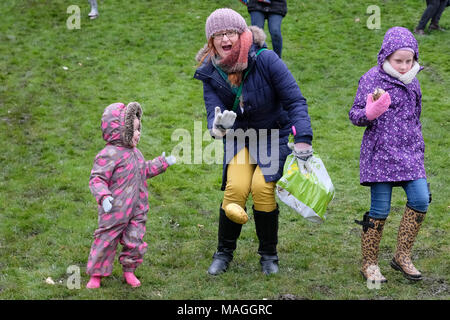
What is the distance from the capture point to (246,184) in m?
4.56

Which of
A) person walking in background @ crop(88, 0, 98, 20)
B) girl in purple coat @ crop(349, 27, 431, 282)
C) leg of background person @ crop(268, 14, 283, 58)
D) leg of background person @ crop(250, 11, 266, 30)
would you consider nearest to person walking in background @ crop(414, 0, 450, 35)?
leg of background person @ crop(268, 14, 283, 58)

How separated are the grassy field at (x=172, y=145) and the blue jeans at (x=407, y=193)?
58 cm

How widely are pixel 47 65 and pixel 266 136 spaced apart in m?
7.49

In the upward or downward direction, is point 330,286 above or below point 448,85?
below

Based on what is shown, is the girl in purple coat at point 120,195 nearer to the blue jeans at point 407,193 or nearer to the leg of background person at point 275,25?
the blue jeans at point 407,193

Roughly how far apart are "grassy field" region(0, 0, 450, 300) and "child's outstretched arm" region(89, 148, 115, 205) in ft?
2.53

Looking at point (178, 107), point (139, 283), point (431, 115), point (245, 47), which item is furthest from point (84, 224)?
point (431, 115)

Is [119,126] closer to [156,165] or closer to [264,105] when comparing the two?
[156,165]

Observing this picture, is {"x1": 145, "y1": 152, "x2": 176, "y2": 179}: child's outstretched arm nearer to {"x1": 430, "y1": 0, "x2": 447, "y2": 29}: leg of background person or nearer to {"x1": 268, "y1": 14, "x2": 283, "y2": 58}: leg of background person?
{"x1": 268, "y1": 14, "x2": 283, "y2": 58}: leg of background person

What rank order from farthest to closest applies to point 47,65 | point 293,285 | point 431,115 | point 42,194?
point 47,65 → point 431,115 → point 42,194 → point 293,285

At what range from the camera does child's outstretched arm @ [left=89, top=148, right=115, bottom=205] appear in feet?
13.6

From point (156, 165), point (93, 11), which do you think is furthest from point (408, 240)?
point (93, 11)

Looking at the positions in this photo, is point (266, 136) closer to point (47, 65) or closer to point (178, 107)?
point (178, 107)

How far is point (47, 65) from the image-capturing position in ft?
35.8
